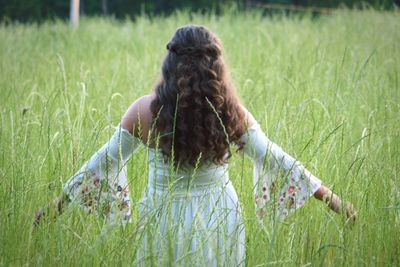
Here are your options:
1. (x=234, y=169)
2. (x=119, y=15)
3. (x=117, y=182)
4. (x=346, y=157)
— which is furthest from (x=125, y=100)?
(x=119, y=15)

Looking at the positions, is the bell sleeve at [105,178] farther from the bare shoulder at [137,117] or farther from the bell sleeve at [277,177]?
the bell sleeve at [277,177]

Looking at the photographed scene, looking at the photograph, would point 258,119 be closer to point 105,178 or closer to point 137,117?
point 137,117

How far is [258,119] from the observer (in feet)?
11.5

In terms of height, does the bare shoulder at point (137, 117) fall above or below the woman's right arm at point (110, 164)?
above

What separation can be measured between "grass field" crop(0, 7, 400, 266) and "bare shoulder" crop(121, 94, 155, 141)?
→ 20 centimetres

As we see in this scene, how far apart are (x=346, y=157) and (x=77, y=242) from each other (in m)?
1.32

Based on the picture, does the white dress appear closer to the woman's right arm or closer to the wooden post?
the woman's right arm

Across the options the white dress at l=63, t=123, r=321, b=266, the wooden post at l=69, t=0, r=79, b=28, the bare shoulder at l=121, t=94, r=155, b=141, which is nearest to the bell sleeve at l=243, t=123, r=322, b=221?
the white dress at l=63, t=123, r=321, b=266

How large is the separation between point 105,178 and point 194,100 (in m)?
0.38

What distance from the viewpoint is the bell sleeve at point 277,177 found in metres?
1.97

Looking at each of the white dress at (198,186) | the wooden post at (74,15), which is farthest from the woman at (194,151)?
the wooden post at (74,15)

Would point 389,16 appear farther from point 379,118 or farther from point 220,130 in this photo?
point 220,130

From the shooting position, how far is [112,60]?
18.8ft

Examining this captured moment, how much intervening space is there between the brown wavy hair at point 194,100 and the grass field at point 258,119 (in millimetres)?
198
